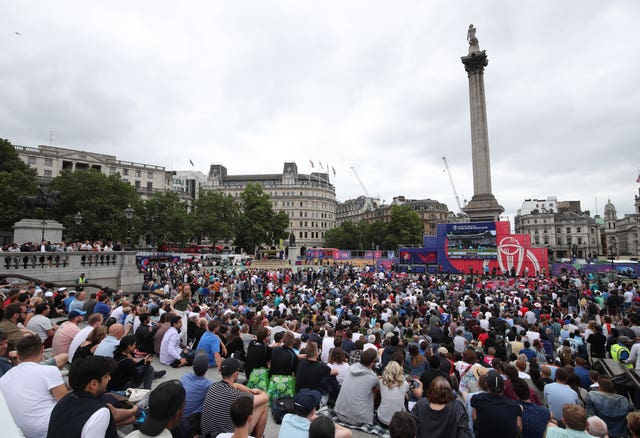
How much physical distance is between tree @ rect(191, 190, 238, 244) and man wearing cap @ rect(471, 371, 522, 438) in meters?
65.4

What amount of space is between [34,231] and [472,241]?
39.8 metres

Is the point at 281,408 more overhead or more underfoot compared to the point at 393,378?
more underfoot

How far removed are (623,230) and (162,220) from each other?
157 metres

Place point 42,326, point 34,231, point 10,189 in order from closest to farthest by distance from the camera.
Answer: point 42,326 < point 34,231 < point 10,189

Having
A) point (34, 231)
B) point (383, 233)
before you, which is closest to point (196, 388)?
point (34, 231)

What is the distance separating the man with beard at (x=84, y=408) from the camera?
3.04 meters

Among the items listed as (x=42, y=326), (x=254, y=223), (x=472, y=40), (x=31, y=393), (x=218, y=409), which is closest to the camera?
(x=31, y=393)

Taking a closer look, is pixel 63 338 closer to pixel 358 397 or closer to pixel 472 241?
Answer: pixel 358 397

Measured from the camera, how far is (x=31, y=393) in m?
3.97

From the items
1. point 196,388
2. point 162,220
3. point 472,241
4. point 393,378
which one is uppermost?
point 162,220

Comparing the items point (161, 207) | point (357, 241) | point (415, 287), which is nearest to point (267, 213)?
point (161, 207)

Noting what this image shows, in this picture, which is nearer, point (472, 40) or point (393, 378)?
point (393, 378)

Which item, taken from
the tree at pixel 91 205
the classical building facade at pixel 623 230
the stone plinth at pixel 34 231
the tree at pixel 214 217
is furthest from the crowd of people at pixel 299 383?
the classical building facade at pixel 623 230

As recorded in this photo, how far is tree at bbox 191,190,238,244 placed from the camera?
6688 cm
